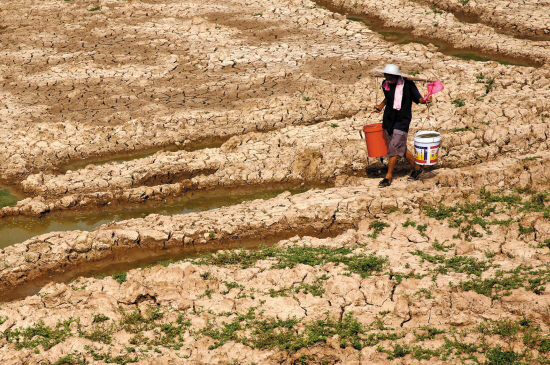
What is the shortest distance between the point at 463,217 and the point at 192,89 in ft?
24.4

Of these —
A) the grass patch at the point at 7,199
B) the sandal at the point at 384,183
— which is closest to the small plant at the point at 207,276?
the sandal at the point at 384,183

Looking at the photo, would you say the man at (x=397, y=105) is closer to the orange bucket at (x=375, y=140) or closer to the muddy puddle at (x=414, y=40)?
the orange bucket at (x=375, y=140)

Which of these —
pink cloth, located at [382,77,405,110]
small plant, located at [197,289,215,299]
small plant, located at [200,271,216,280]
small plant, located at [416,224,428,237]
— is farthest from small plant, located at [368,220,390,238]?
small plant, located at [197,289,215,299]

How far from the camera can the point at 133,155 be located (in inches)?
420

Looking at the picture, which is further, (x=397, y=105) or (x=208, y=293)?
(x=397, y=105)

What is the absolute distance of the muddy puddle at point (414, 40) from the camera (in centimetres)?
1286

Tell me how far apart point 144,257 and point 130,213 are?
60.5 inches

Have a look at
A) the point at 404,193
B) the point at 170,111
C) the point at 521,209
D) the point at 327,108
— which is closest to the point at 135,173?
the point at 170,111

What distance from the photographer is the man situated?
7434 millimetres

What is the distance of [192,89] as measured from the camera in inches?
482

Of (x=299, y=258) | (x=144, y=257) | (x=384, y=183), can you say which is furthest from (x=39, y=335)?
(x=384, y=183)

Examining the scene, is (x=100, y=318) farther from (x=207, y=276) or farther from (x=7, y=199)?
(x=7, y=199)

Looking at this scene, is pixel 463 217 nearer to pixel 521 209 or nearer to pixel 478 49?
pixel 521 209

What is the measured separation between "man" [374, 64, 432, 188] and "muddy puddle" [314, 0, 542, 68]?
6507 mm
